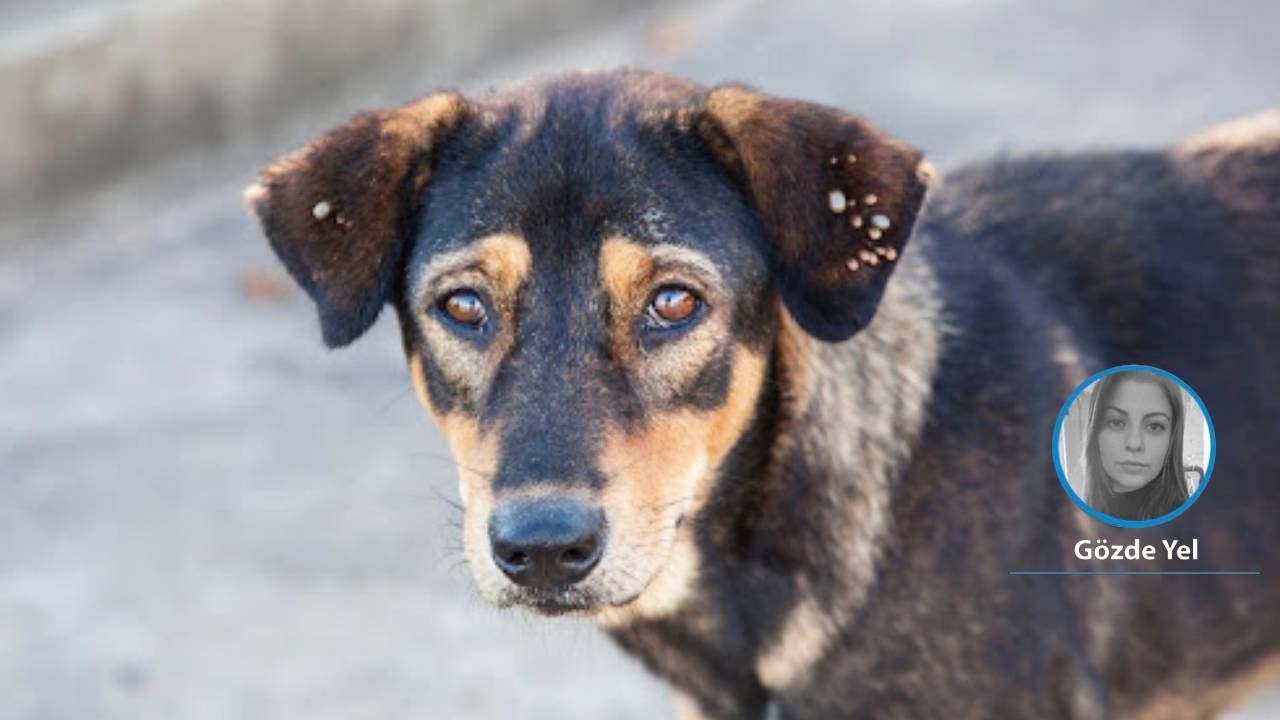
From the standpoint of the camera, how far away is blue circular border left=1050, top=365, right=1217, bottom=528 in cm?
411

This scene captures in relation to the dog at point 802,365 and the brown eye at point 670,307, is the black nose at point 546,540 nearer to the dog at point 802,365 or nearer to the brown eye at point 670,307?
the dog at point 802,365

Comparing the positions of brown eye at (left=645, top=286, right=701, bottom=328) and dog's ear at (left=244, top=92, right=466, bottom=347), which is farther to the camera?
dog's ear at (left=244, top=92, right=466, bottom=347)

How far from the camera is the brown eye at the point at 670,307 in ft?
12.1

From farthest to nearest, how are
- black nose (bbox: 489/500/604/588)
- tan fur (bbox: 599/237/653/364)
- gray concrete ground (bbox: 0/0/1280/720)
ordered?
gray concrete ground (bbox: 0/0/1280/720), tan fur (bbox: 599/237/653/364), black nose (bbox: 489/500/604/588)

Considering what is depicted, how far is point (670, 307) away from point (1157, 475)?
127cm

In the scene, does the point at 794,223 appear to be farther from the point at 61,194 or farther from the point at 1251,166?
the point at 61,194

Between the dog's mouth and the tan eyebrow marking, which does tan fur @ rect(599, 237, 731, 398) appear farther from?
the dog's mouth

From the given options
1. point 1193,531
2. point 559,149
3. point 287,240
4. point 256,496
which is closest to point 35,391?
point 256,496

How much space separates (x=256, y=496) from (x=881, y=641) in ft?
10.7

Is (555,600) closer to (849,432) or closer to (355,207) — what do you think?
(849,432)

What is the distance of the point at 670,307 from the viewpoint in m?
3.68

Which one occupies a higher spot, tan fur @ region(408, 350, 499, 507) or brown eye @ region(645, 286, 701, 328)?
brown eye @ region(645, 286, 701, 328)

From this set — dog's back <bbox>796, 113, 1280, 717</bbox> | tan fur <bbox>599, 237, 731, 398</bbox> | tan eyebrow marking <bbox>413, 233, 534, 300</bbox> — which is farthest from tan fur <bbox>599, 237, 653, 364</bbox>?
dog's back <bbox>796, 113, 1280, 717</bbox>

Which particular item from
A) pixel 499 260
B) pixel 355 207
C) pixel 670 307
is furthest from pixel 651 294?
pixel 355 207
